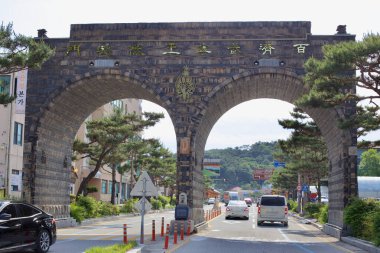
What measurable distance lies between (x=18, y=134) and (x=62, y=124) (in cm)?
1321

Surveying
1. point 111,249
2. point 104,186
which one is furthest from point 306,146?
point 104,186

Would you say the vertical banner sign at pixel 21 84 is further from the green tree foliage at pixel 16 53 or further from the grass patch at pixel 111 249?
the grass patch at pixel 111 249

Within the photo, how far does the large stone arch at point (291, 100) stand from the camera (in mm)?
22672

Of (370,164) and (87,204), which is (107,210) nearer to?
(87,204)

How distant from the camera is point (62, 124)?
26.8 m

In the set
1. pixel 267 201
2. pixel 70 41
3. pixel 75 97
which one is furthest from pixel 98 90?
pixel 267 201

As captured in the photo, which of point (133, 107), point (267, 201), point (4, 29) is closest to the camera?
point (4, 29)

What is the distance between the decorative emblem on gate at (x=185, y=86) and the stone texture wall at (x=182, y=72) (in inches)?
1.9

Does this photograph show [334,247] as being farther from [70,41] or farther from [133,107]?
[133,107]

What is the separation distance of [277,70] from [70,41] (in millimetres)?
10071

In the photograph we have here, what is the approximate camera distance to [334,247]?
18406 mm

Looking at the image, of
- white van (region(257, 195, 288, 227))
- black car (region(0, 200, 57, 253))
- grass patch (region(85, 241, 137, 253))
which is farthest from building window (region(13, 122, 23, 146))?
grass patch (region(85, 241, 137, 253))

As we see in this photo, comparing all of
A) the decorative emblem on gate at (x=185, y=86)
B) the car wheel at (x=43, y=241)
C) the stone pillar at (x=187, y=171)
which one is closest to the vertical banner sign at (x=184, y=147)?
the stone pillar at (x=187, y=171)

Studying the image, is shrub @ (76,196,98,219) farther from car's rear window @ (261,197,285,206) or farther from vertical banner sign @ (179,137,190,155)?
vertical banner sign @ (179,137,190,155)
